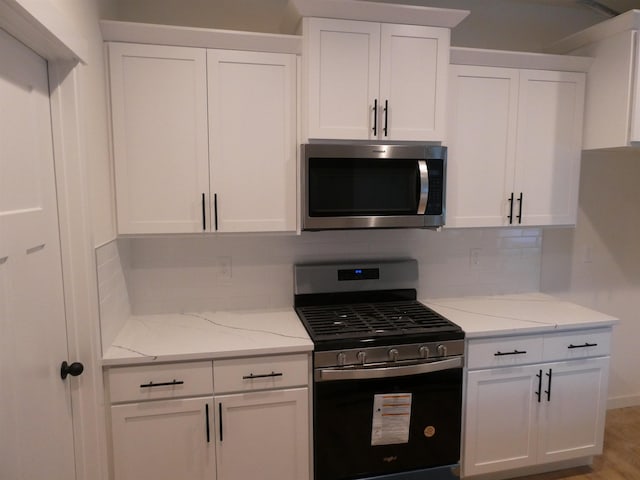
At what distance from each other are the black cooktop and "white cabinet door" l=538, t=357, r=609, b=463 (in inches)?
27.0

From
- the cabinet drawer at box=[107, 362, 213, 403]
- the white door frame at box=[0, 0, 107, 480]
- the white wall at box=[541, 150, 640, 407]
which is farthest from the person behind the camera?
the white wall at box=[541, 150, 640, 407]

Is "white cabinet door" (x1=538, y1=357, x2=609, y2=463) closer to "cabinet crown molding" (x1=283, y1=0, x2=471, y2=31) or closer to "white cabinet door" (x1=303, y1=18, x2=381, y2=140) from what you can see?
"white cabinet door" (x1=303, y1=18, x2=381, y2=140)

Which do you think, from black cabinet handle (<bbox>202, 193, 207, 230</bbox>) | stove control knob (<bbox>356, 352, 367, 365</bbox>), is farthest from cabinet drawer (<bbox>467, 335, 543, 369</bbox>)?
black cabinet handle (<bbox>202, 193, 207, 230</bbox>)

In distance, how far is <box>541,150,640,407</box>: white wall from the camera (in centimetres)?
286

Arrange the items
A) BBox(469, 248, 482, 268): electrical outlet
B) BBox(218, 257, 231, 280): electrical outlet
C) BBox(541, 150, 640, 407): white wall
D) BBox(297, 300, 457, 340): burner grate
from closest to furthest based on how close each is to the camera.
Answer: BBox(297, 300, 457, 340): burner grate
BBox(218, 257, 231, 280): electrical outlet
BBox(469, 248, 482, 268): electrical outlet
BBox(541, 150, 640, 407): white wall

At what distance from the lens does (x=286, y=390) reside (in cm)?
197

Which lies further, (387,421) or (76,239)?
(387,421)

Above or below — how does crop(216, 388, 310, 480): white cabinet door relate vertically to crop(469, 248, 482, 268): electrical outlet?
below

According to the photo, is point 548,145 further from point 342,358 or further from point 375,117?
point 342,358

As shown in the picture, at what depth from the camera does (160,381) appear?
185 cm

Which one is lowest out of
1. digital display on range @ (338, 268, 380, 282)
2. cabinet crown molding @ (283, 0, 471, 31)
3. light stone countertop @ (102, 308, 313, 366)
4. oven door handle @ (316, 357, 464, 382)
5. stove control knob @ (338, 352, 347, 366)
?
oven door handle @ (316, 357, 464, 382)

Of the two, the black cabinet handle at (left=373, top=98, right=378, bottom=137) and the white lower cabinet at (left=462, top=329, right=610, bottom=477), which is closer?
the black cabinet handle at (left=373, top=98, right=378, bottom=137)

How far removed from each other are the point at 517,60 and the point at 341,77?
1002mm

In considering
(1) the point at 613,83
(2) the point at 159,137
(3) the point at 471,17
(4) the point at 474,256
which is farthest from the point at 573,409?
(2) the point at 159,137
